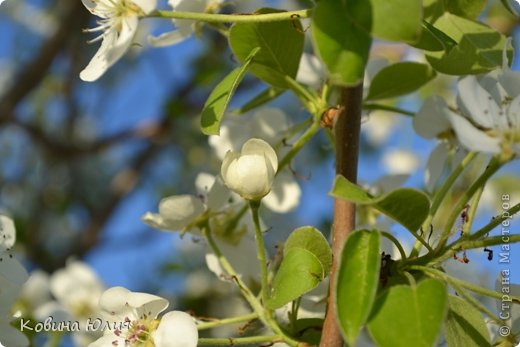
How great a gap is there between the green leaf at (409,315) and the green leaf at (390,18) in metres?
0.19

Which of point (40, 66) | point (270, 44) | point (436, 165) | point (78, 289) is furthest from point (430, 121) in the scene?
point (40, 66)

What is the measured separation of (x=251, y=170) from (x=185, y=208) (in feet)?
0.63

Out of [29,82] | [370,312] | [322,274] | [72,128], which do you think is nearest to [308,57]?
[322,274]

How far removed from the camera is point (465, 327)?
78 cm

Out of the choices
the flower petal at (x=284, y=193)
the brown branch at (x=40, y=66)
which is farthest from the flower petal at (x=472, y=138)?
the brown branch at (x=40, y=66)

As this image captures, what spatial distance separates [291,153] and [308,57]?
0.77 feet

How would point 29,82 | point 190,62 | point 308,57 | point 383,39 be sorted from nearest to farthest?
point 383,39 < point 308,57 < point 29,82 < point 190,62

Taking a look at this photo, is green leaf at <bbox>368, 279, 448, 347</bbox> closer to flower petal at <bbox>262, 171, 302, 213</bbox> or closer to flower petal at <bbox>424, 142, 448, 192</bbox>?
flower petal at <bbox>424, 142, 448, 192</bbox>

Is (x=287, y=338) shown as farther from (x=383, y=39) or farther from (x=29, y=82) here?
(x=29, y=82)

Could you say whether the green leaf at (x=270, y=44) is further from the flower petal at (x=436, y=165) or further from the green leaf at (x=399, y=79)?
the flower petal at (x=436, y=165)

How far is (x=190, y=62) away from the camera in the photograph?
2590mm

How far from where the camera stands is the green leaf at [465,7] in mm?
840

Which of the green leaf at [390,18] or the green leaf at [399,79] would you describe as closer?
→ the green leaf at [390,18]

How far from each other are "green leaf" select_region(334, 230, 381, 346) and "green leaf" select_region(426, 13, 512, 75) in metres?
0.22
